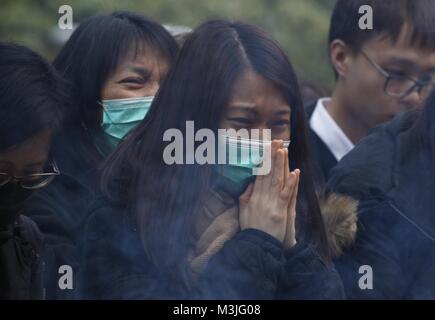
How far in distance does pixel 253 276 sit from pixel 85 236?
0.58m

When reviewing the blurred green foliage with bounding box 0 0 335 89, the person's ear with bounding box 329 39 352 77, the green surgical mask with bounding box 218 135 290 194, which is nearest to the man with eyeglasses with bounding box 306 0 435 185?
the person's ear with bounding box 329 39 352 77

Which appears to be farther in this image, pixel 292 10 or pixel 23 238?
pixel 292 10

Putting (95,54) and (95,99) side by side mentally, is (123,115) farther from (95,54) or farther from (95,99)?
(95,54)

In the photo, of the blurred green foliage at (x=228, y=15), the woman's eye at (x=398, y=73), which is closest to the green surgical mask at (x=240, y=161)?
the woman's eye at (x=398, y=73)

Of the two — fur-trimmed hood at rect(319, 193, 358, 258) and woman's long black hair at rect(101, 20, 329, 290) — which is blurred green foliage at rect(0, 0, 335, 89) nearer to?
woman's long black hair at rect(101, 20, 329, 290)

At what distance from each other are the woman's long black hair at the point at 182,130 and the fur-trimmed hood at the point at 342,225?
3.5 inches

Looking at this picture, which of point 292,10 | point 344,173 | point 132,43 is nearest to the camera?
point 344,173

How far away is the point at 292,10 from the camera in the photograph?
855 centimetres

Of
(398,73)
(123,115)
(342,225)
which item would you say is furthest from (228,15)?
(342,225)

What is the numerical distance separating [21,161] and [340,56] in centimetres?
179

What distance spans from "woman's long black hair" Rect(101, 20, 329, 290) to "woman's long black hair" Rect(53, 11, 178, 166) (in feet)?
1.68
